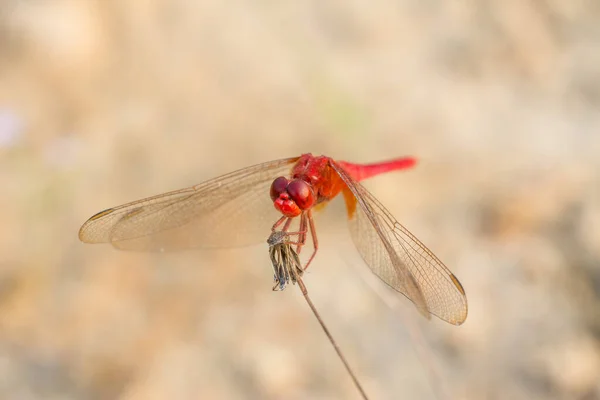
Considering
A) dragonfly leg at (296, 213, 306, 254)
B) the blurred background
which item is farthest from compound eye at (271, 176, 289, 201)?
the blurred background

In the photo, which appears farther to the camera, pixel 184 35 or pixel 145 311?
pixel 184 35

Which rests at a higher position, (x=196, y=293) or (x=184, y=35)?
(x=184, y=35)

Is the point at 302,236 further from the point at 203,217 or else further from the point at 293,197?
the point at 203,217

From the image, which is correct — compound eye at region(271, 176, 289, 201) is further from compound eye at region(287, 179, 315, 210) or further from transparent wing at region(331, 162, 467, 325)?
transparent wing at region(331, 162, 467, 325)

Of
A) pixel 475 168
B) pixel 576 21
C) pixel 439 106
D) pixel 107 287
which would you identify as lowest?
pixel 107 287

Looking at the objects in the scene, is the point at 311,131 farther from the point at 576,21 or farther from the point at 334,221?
the point at 576,21

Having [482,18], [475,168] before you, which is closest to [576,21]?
[482,18]

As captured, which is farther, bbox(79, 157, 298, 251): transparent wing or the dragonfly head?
bbox(79, 157, 298, 251): transparent wing

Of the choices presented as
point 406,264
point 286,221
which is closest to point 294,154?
point 286,221
